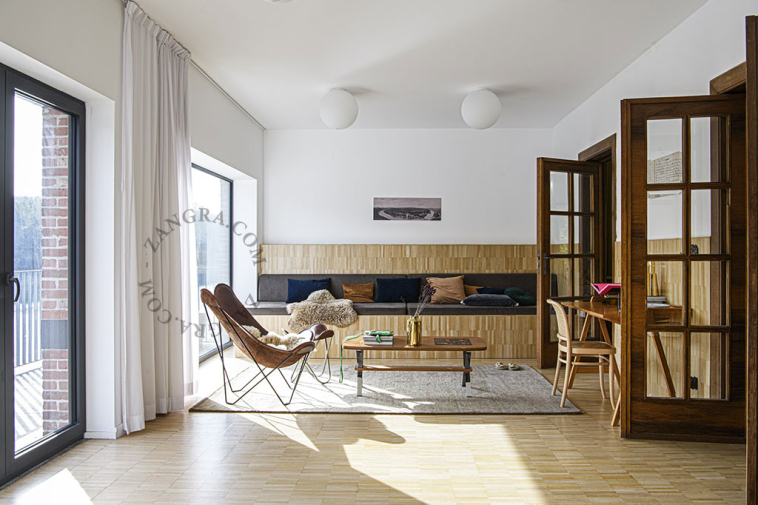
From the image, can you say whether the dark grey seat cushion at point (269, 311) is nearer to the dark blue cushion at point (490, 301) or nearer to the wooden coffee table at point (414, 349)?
the wooden coffee table at point (414, 349)

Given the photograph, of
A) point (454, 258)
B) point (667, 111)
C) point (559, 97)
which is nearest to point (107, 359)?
point (667, 111)

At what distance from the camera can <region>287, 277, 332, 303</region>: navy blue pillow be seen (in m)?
6.28

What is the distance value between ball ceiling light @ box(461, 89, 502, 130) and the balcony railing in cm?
408

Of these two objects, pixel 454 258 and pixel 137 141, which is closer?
pixel 137 141

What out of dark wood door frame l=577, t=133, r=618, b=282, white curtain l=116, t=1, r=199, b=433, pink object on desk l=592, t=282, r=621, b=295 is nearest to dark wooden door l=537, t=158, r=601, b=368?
dark wood door frame l=577, t=133, r=618, b=282

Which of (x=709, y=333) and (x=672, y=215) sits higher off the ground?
(x=672, y=215)

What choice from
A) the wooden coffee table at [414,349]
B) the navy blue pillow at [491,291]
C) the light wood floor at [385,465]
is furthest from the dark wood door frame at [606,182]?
the light wood floor at [385,465]

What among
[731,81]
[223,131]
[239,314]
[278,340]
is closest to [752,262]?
[731,81]

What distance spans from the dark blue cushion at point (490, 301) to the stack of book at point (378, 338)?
1.79m

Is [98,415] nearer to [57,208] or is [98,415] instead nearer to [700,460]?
[57,208]

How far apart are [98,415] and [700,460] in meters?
3.74

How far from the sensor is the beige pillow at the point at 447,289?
6.23 meters

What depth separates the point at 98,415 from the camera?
10.7 ft

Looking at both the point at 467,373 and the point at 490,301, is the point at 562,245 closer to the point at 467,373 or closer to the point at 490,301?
the point at 490,301
